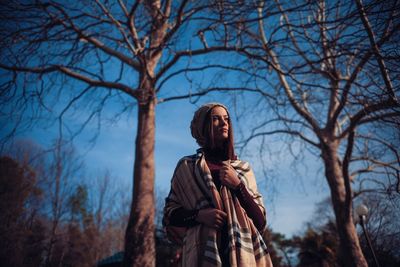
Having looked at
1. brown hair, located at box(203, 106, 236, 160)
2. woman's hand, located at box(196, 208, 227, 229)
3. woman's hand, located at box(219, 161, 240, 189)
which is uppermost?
brown hair, located at box(203, 106, 236, 160)

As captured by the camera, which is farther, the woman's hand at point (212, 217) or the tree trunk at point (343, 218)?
the tree trunk at point (343, 218)

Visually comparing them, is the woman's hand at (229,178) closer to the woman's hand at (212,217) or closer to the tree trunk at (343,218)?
the woman's hand at (212,217)

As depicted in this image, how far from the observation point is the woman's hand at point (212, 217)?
57.9 inches

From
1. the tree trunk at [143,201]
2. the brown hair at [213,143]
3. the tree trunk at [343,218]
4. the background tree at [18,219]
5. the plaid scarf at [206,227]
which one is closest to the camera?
the plaid scarf at [206,227]

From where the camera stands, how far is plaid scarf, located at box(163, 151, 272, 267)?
1418mm

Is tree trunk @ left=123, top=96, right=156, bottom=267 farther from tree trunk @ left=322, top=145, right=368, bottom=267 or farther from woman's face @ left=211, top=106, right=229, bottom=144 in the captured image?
tree trunk @ left=322, top=145, right=368, bottom=267

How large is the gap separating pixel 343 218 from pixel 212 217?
6694 mm

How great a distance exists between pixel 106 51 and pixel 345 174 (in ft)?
19.4

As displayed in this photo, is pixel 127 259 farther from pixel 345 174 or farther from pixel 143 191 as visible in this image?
pixel 345 174

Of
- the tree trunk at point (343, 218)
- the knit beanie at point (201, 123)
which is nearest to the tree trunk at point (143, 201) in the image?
the knit beanie at point (201, 123)

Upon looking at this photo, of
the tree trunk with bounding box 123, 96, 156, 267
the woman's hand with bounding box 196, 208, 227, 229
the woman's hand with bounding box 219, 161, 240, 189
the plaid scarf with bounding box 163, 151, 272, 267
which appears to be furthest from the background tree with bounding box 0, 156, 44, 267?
the woman's hand with bounding box 219, 161, 240, 189

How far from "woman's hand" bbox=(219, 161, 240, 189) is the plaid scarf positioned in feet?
0.15

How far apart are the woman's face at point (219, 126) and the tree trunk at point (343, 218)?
509cm

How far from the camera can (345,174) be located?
533cm
